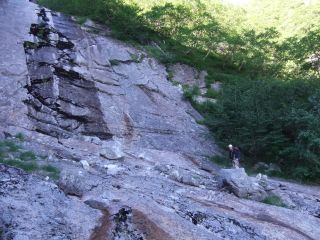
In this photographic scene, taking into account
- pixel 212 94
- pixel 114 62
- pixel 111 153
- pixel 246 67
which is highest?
pixel 246 67

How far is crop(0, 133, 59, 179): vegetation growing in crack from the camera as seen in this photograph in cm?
1076

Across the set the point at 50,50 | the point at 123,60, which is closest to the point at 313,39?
the point at 123,60

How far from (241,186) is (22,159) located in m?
6.78

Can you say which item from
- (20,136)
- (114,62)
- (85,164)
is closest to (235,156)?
(85,164)

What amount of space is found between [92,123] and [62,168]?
25.8ft

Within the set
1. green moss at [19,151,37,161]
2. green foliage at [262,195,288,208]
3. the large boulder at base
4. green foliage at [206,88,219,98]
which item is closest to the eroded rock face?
green moss at [19,151,37,161]

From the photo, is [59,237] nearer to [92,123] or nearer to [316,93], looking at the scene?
[92,123]

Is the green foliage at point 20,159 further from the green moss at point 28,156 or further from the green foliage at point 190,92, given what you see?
the green foliage at point 190,92

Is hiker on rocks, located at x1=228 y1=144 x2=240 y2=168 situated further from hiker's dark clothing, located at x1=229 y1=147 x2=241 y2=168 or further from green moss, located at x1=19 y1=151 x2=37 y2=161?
green moss, located at x1=19 y1=151 x2=37 y2=161

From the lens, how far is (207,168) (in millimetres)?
18234

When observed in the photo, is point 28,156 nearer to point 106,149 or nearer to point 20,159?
point 20,159

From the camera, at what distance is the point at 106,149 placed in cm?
1498

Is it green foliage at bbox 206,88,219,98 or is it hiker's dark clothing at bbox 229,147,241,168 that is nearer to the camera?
hiker's dark clothing at bbox 229,147,241,168

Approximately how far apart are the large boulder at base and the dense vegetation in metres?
5.50
